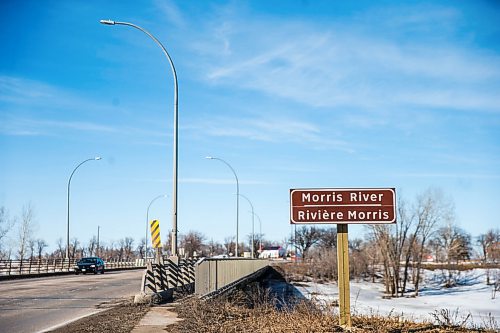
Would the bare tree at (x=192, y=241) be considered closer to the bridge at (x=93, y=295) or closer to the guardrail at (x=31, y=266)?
the guardrail at (x=31, y=266)

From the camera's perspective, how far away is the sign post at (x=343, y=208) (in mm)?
10977

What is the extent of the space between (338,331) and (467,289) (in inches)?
2380

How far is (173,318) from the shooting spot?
13.0 metres

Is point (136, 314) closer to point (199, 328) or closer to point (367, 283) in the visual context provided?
point (199, 328)

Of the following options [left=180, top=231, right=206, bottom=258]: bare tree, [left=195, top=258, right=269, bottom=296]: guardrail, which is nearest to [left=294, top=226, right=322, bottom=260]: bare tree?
[left=180, top=231, right=206, bottom=258]: bare tree

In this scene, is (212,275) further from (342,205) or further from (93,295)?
(342,205)

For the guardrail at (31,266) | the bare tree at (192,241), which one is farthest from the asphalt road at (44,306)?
the bare tree at (192,241)

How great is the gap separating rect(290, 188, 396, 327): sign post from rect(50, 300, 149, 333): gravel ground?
173 inches

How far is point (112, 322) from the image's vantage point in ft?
40.6

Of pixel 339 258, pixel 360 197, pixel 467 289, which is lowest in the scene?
pixel 467 289

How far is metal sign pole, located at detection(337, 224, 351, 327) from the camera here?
10711 mm

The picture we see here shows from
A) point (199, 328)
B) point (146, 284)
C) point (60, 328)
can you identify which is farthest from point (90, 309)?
point (199, 328)

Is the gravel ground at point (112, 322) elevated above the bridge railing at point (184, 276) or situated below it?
below

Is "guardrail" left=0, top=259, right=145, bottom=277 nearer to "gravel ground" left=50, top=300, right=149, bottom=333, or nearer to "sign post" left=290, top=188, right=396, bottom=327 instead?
"gravel ground" left=50, top=300, right=149, bottom=333
